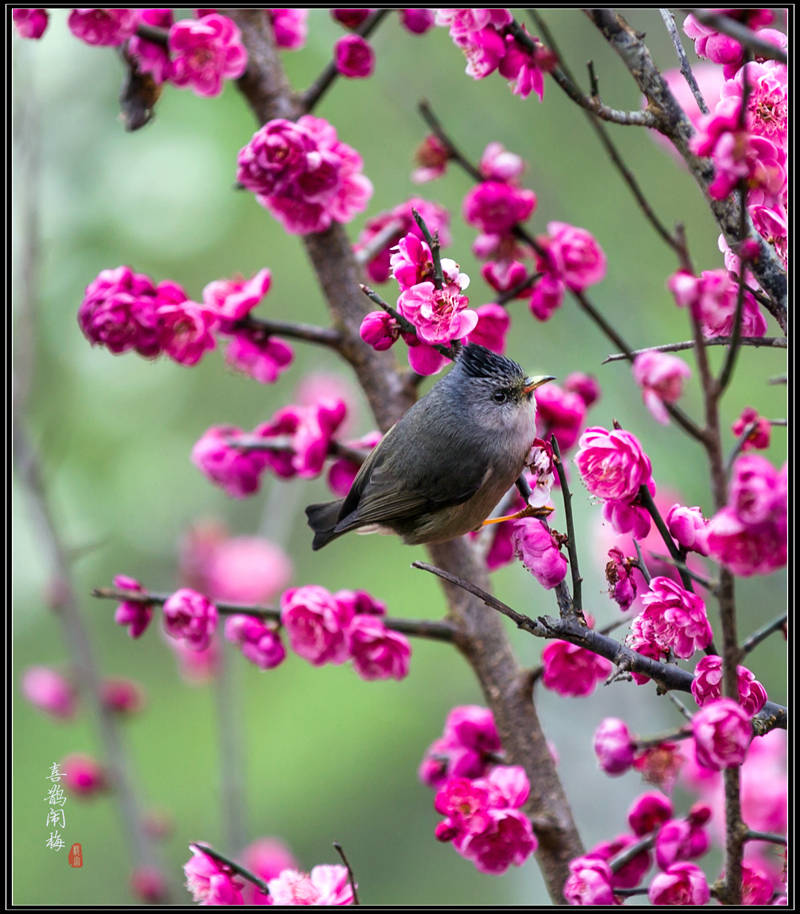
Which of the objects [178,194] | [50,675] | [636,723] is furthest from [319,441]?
[178,194]

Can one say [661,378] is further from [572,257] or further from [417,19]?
[417,19]

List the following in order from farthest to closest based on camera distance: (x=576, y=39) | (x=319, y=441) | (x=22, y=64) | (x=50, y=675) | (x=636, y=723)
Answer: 1. (x=576, y=39)
2. (x=636, y=723)
3. (x=50, y=675)
4. (x=22, y=64)
5. (x=319, y=441)

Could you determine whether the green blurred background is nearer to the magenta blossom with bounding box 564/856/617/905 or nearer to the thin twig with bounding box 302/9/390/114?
the thin twig with bounding box 302/9/390/114

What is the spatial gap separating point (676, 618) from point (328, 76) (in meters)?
1.22

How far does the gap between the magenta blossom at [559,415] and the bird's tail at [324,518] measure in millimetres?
412

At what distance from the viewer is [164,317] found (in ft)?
5.24

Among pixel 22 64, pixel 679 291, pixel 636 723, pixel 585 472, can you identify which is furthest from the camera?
pixel 636 723

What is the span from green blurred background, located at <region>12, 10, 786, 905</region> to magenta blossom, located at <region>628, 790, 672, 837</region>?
149 centimetres

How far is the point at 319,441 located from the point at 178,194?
13.1 ft

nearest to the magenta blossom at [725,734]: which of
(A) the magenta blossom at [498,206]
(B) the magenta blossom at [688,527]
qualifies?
(B) the magenta blossom at [688,527]

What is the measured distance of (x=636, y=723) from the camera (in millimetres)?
2980

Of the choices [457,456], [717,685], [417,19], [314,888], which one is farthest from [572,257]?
[314,888]

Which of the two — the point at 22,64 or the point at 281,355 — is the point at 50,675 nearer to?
the point at 281,355

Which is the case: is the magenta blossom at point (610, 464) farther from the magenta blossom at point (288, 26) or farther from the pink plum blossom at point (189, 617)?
the magenta blossom at point (288, 26)
